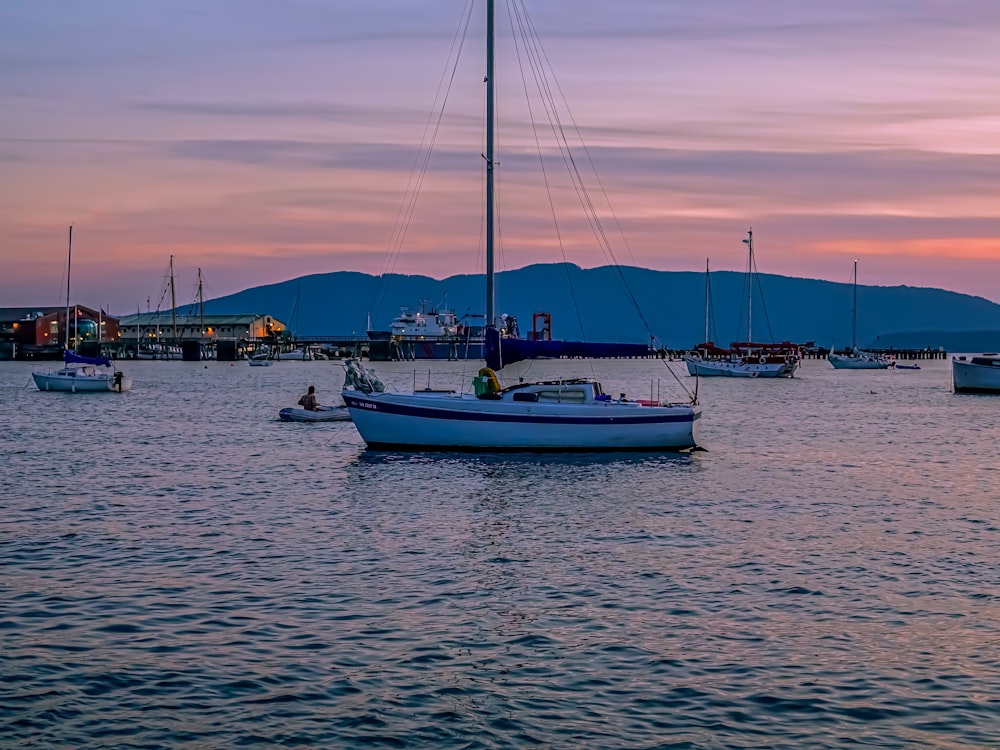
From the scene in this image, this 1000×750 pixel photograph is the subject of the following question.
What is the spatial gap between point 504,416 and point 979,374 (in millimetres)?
71913

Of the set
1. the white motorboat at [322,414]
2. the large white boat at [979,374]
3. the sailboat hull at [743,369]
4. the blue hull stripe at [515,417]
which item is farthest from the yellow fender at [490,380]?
the sailboat hull at [743,369]

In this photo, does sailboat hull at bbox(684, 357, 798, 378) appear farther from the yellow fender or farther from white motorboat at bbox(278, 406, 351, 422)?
the yellow fender

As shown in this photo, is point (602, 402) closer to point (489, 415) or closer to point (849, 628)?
point (489, 415)

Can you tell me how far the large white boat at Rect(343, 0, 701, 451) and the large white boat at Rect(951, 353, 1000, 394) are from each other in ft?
205

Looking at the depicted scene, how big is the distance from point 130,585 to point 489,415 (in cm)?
2028

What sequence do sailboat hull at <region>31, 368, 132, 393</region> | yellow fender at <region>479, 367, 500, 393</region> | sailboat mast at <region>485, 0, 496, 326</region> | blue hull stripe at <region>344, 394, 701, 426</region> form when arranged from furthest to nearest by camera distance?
sailboat hull at <region>31, 368, 132, 393</region>, sailboat mast at <region>485, 0, 496, 326</region>, blue hull stripe at <region>344, 394, 701, 426</region>, yellow fender at <region>479, 367, 500, 393</region>

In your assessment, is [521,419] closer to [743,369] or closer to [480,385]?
[480,385]

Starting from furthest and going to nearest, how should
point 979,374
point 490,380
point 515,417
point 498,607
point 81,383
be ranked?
point 979,374, point 81,383, point 515,417, point 490,380, point 498,607

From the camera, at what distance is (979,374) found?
96.4 m

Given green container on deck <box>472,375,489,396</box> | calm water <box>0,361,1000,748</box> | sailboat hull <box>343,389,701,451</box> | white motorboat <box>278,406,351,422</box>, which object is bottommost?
calm water <box>0,361,1000,748</box>

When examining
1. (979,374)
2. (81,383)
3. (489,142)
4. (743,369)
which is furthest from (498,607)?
(743,369)

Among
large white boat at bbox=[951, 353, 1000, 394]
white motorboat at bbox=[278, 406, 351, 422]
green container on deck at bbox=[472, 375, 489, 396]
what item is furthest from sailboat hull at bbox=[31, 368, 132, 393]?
large white boat at bbox=[951, 353, 1000, 394]

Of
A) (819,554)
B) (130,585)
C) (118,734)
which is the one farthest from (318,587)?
(819,554)

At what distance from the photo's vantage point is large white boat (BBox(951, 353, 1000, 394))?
3711 inches
